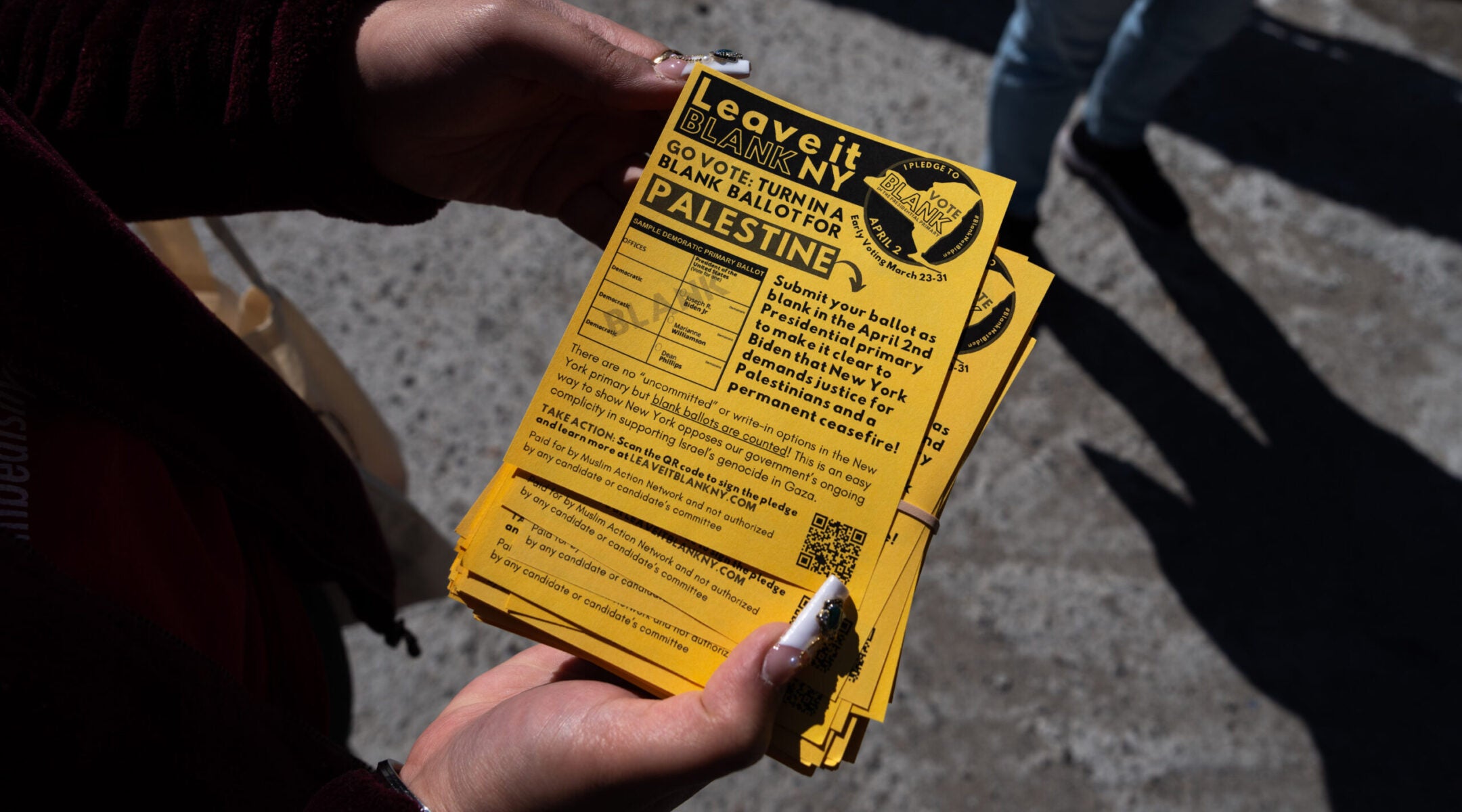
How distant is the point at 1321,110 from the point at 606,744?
2.80 metres

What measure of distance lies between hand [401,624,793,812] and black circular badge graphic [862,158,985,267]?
1.39 feet

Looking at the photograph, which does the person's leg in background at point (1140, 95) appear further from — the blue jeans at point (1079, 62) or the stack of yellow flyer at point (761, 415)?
the stack of yellow flyer at point (761, 415)

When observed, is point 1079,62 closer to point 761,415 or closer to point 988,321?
point 988,321

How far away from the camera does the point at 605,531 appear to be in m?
0.88

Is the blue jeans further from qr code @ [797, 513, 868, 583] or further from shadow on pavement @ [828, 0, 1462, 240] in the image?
qr code @ [797, 513, 868, 583]

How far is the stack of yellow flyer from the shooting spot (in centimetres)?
86

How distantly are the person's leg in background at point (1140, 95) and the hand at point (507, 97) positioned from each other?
123cm

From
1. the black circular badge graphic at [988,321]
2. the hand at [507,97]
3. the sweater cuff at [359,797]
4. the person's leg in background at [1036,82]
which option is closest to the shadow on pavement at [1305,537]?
the person's leg in background at [1036,82]

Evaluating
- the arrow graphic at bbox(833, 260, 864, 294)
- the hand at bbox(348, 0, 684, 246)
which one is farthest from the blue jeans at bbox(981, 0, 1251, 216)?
the arrow graphic at bbox(833, 260, 864, 294)

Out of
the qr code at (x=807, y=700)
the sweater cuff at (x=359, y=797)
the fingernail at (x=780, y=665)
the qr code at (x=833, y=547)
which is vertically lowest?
the sweater cuff at (x=359, y=797)

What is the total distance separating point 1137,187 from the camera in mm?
2244

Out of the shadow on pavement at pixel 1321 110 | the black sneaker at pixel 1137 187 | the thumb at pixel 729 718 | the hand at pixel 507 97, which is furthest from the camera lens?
the shadow on pavement at pixel 1321 110

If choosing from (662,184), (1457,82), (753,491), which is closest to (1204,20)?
(1457,82)

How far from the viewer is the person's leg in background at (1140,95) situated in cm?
187
